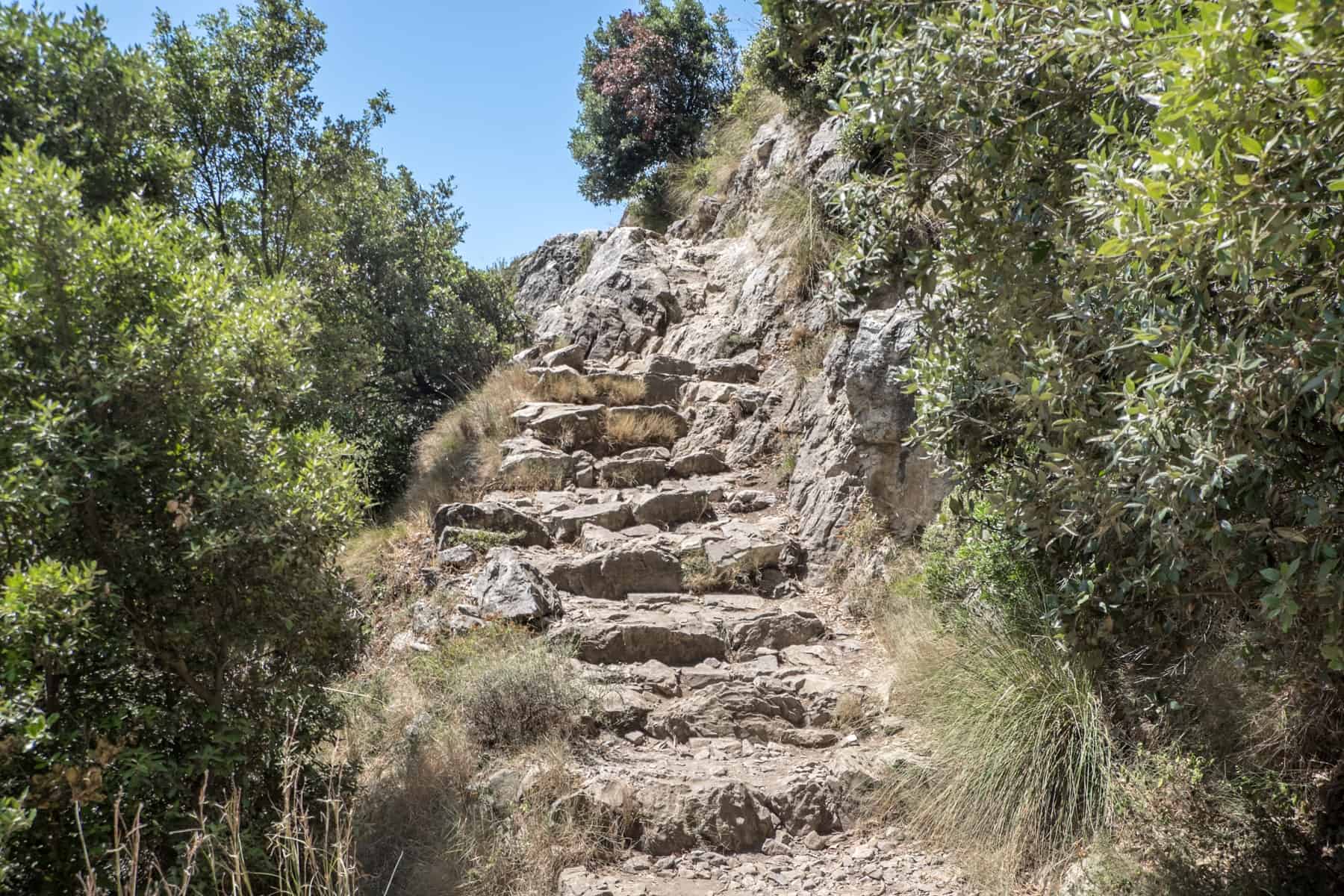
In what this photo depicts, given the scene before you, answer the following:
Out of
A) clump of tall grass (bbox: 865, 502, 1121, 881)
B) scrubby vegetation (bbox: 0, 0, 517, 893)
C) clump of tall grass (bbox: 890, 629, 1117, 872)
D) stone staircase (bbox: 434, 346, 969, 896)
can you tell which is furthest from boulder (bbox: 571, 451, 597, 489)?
clump of tall grass (bbox: 890, 629, 1117, 872)

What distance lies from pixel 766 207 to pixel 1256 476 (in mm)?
12650

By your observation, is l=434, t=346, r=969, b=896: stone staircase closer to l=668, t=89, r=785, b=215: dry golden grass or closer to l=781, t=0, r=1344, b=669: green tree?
l=781, t=0, r=1344, b=669: green tree

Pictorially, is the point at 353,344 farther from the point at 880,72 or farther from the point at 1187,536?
the point at 1187,536

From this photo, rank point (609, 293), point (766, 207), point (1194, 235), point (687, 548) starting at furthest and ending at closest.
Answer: point (609, 293) < point (766, 207) < point (687, 548) < point (1194, 235)

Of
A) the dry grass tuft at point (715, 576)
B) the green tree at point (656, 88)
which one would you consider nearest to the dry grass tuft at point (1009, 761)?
the dry grass tuft at point (715, 576)

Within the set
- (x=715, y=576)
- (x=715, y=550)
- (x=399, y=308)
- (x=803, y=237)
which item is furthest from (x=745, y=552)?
(x=399, y=308)

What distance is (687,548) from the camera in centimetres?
960

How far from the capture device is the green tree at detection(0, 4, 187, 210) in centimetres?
773

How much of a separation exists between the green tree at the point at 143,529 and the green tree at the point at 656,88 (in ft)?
53.3

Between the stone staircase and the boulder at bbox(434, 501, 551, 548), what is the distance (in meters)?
0.02

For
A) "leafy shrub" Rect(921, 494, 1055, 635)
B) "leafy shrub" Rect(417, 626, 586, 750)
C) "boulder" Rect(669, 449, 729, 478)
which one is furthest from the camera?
"boulder" Rect(669, 449, 729, 478)

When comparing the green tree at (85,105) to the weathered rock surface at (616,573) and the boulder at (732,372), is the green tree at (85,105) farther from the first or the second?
the boulder at (732,372)

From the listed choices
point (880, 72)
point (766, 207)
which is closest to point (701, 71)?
point (766, 207)

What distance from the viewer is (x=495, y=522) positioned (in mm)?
9961
